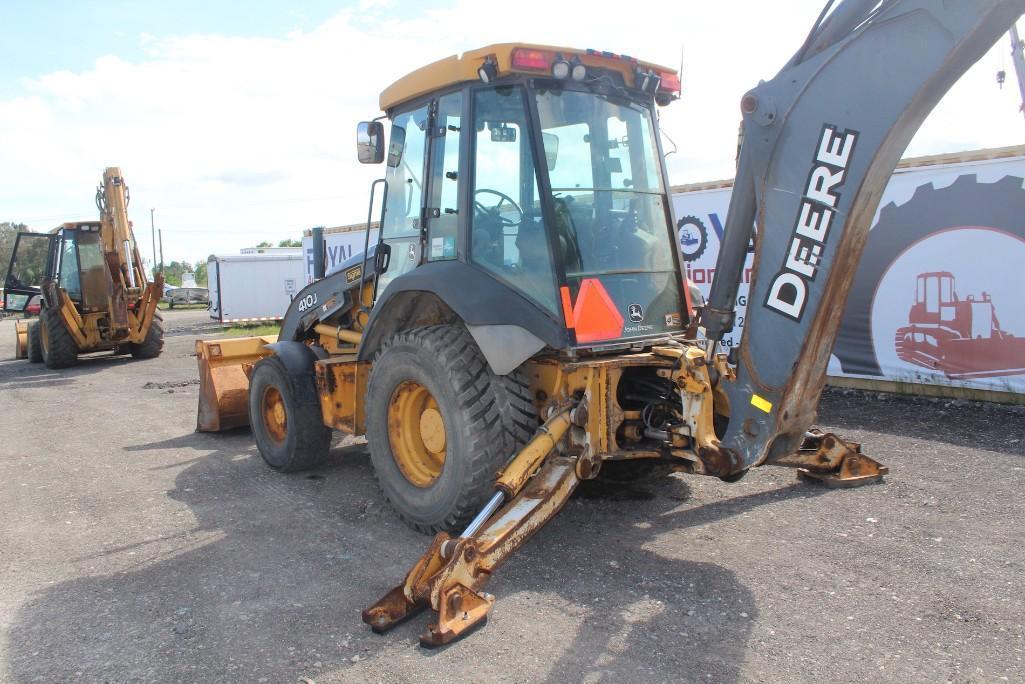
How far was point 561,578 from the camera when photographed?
4.04 m

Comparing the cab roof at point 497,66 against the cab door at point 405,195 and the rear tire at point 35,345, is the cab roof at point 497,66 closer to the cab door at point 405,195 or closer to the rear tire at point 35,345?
the cab door at point 405,195

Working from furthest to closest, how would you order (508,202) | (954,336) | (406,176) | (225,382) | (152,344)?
(152,344) < (954,336) < (225,382) < (406,176) < (508,202)

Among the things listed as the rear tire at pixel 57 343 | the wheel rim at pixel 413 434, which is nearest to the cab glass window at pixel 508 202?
the wheel rim at pixel 413 434

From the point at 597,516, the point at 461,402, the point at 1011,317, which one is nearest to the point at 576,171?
the point at 461,402

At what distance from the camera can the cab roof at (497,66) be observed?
414cm

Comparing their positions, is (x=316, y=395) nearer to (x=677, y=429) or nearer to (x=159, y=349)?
(x=677, y=429)

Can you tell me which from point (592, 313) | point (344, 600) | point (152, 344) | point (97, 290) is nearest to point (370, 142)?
point (592, 313)

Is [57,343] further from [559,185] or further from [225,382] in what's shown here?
[559,185]

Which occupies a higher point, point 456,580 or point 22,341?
point 456,580

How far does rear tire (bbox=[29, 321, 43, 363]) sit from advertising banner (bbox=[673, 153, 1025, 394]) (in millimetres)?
12897

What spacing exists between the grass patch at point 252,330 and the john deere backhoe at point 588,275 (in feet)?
50.8

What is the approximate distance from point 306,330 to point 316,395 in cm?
97

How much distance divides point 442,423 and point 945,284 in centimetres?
616

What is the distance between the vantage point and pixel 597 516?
4.91 meters
